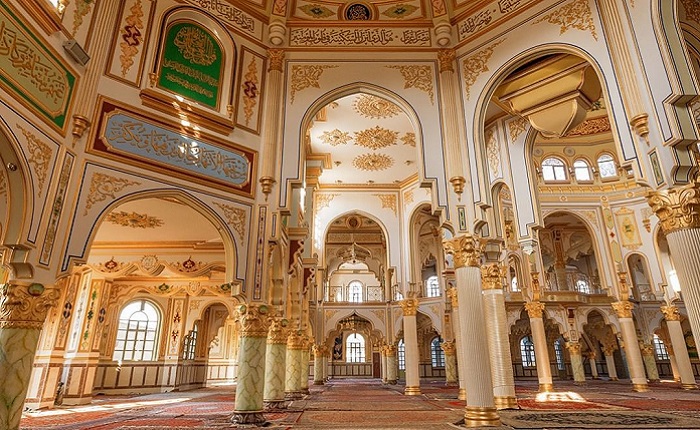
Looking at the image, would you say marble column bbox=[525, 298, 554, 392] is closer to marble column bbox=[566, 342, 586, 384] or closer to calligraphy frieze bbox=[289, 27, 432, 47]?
marble column bbox=[566, 342, 586, 384]

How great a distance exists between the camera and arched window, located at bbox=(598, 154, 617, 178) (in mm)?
18391

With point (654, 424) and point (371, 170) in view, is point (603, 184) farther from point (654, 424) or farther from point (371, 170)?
point (654, 424)

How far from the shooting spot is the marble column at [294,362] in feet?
40.2

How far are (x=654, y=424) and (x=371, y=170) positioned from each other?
A: 12124 mm

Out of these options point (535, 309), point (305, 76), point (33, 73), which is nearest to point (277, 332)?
point (305, 76)

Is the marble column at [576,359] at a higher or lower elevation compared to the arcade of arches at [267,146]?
lower

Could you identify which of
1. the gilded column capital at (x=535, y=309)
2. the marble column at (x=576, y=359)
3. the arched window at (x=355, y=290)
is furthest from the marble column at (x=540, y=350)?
the arched window at (x=355, y=290)

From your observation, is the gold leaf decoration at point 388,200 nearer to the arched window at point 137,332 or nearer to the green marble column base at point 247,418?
the arched window at point 137,332

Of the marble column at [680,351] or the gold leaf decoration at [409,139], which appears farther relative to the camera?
the gold leaf decoration at [409,139]

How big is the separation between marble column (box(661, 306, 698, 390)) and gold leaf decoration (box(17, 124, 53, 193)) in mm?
18224

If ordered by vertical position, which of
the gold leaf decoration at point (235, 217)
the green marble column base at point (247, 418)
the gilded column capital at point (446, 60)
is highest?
the gilded column capital at point (446, 60)

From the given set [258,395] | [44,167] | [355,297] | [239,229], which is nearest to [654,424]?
[258,395]

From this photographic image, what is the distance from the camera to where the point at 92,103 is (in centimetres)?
583

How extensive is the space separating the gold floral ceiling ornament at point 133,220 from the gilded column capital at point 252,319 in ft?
11.7
